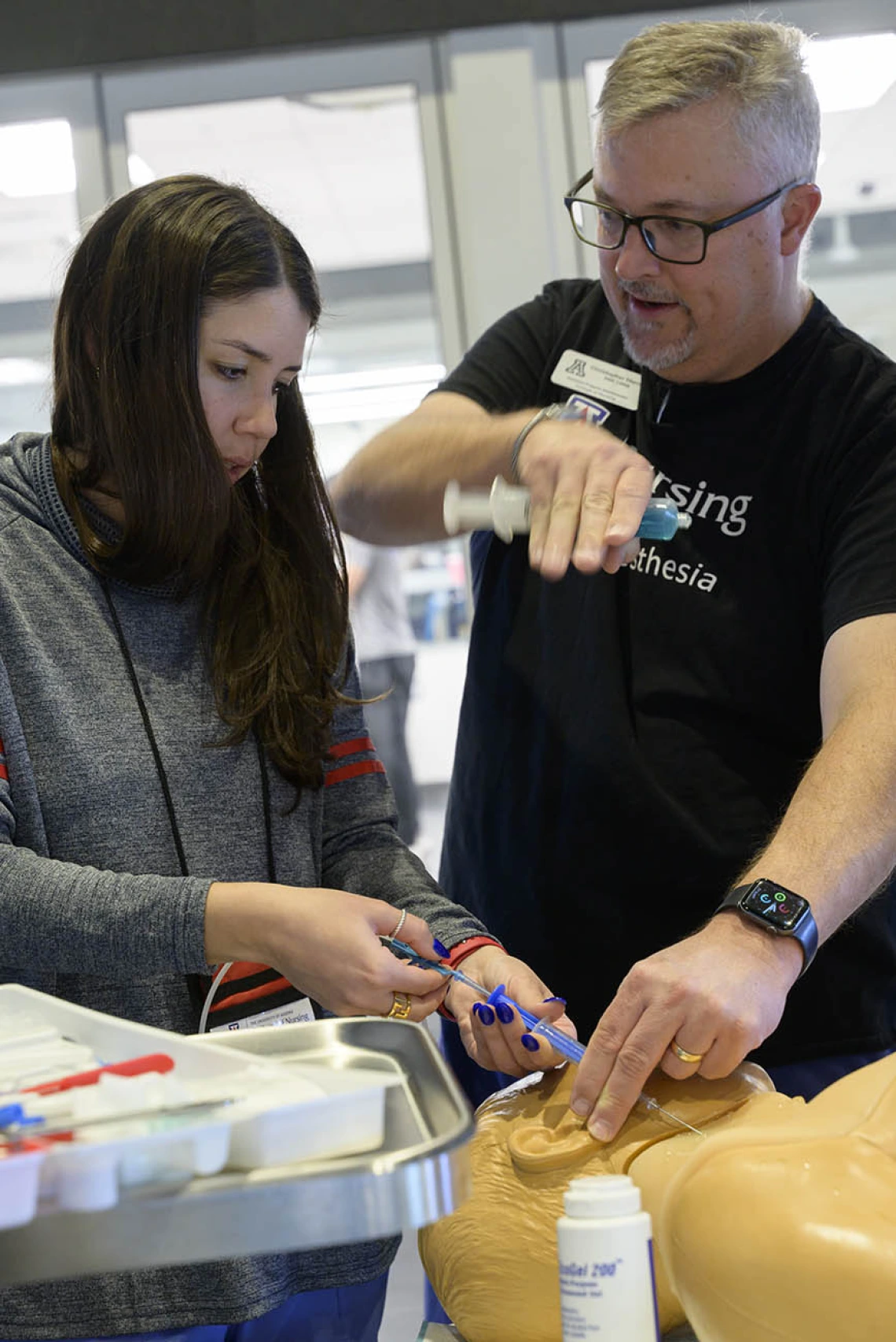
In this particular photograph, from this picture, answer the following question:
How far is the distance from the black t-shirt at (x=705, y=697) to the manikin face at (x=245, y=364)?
504 mm

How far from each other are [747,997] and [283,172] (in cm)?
319

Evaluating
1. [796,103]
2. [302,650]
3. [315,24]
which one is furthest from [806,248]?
[315,24]

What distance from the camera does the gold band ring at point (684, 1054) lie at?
1279 mm

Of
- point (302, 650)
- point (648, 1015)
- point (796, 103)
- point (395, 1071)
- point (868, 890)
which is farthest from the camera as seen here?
point (796, 103)

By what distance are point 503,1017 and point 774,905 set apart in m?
0.29

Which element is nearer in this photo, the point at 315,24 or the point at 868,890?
the point at 868,890

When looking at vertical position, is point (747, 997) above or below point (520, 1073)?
above

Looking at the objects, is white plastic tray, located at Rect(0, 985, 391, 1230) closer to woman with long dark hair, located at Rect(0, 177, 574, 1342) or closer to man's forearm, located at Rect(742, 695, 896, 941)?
woman with long dark hair, located at Rect(0, 177, 574, 1342)

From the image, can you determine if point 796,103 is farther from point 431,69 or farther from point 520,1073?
point 431,69

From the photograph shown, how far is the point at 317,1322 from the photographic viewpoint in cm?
138

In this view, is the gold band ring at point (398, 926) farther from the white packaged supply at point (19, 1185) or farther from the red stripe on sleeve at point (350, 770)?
the white packaged supply at point (19, 1185)

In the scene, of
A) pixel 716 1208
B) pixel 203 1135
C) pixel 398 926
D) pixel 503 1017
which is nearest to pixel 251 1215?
pixel 203 1135

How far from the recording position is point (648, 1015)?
1.25 meters

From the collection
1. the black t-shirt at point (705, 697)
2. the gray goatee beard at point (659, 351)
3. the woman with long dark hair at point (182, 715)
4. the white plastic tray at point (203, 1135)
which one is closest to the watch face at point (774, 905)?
the woman with long dark hair at point (182, 715)
